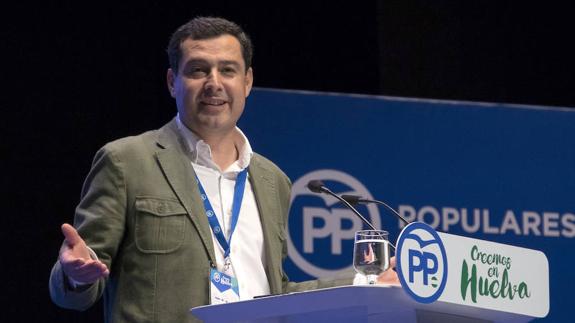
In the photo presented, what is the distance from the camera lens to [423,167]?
4516mm

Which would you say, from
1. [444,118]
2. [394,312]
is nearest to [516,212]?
[444,118]

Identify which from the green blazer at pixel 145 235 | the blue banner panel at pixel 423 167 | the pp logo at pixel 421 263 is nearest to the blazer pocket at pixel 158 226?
the green blazer at pixel 145 235

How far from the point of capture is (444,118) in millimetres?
4594

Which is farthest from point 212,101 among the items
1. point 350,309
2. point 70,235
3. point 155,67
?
point 155,67

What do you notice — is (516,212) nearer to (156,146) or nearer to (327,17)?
(327,17)

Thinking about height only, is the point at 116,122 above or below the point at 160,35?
below

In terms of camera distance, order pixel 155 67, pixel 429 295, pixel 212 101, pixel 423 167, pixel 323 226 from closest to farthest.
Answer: pixel 429 295
pixel 212 101
pixel 323 226
pixel 423 167
pixel 155 67

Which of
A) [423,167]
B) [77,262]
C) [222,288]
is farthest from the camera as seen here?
[423,167]

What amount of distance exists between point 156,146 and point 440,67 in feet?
9.03

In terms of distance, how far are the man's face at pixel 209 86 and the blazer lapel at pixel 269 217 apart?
6.2 inches

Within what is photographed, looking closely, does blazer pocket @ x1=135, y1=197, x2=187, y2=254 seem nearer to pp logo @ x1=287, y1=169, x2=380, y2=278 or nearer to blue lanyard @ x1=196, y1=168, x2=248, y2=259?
blue lanyard @ x1=196, y1=168, x2=248, y2=259

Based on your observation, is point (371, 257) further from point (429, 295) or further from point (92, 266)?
point (92, 266)

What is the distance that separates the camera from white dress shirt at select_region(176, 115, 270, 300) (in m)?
2.87

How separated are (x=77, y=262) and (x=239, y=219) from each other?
0.62 metres
